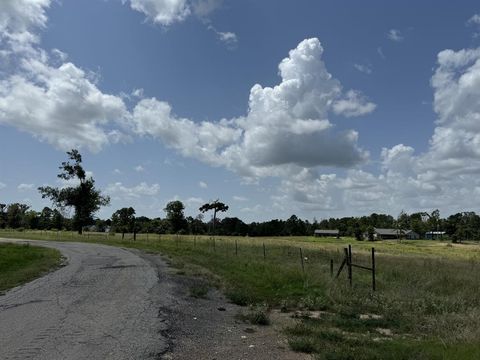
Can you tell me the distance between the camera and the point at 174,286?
16.2 m

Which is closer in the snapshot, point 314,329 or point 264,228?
point 314,329

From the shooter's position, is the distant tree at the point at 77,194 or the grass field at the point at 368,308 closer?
the grass field at the point at 368,308

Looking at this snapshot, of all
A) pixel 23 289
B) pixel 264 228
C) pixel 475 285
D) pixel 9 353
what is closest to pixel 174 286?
pixel 23 289

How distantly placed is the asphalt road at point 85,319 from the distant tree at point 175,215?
114 meters

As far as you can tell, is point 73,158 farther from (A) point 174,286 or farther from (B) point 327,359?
(B) point 327,359

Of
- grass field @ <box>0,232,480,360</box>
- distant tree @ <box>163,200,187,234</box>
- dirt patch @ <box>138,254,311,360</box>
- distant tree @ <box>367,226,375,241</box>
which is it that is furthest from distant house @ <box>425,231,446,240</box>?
dirt patch @ <box>138,254,311,360</box>

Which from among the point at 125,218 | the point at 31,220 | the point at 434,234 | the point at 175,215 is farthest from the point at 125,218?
the point at 434,234

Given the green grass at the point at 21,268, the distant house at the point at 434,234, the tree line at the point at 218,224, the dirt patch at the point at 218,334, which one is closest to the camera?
the dirt patch at the point at 218,334

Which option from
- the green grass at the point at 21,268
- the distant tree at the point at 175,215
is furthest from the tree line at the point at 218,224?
the green grass at the point at 21,268

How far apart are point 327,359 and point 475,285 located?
11.9 m

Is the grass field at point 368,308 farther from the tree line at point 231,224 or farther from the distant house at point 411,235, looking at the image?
the distant house at point 411,235

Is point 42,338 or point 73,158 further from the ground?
point 73,158

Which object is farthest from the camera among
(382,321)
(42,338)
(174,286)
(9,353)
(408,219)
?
(408,219)

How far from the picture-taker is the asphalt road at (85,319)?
25.6ft
